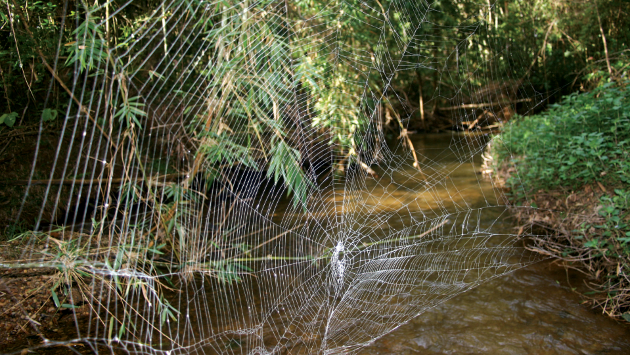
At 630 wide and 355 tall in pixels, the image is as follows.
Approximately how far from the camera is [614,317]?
2.91m

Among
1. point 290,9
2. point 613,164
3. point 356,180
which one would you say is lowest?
point 356,180

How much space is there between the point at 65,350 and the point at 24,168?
7.23ft

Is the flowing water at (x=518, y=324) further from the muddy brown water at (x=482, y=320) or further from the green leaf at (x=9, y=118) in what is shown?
the green leaf at (x=9, y=118)

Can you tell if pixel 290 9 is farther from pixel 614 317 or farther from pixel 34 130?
pixel 614 317

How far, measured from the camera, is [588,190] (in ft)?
11.5

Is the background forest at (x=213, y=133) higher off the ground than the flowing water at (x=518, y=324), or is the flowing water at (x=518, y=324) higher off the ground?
the background forest at (x=213, y=133)

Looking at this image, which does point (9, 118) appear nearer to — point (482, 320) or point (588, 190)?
point (482, 320)

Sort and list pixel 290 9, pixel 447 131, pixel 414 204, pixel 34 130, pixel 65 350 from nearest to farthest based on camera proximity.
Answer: pixel 65 350 → pixel 34 130 → pixel 290 9 → pixel 414 204 → pixel 447 131

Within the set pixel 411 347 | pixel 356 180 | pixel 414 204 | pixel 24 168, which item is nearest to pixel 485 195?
pixel 414 204

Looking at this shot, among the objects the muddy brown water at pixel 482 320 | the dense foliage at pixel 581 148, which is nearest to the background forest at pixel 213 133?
the dense foliage at pixel 581 148

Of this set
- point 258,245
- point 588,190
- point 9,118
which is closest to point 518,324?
point 588,190

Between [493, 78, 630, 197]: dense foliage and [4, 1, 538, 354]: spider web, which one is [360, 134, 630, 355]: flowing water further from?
[493, 78, 630, 197]: dense foliage

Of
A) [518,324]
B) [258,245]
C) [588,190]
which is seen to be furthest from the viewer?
[588,190]

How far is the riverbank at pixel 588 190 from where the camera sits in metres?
2.93
